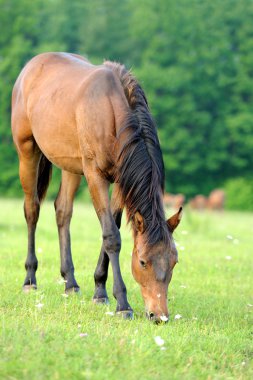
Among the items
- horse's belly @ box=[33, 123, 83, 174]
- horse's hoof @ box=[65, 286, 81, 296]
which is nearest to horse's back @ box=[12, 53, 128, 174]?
horse's belly @ box=[33, 123, 83, 174]

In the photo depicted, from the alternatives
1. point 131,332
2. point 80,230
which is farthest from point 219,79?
point 131,332

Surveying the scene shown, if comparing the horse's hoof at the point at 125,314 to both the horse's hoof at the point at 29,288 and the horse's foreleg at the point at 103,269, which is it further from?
the horse's hoof at the point at 29,288

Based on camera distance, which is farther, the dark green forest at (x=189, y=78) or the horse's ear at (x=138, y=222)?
the dark green forest at (x=189, y=78)

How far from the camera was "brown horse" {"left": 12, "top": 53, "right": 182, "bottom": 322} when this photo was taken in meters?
5.69

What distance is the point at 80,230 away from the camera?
15555 mm

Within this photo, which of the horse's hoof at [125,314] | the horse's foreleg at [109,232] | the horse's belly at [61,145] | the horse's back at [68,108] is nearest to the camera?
the horse's hoof at [125,314]

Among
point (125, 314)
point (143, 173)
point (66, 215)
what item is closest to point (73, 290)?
point (66, 215)

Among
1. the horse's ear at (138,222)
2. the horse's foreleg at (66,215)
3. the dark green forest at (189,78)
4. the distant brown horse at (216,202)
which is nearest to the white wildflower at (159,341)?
the horse's ear at (138,222)

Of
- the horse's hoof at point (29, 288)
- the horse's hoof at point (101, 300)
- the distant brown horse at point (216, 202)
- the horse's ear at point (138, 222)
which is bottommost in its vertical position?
the distant brown horse at point (216, 202)

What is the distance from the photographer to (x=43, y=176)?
7.99 metres

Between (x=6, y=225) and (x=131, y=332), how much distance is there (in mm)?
10400

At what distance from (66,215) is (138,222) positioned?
2.04 metres

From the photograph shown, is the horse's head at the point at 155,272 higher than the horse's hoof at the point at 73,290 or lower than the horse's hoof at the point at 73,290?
higher

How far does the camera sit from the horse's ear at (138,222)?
5715mm
